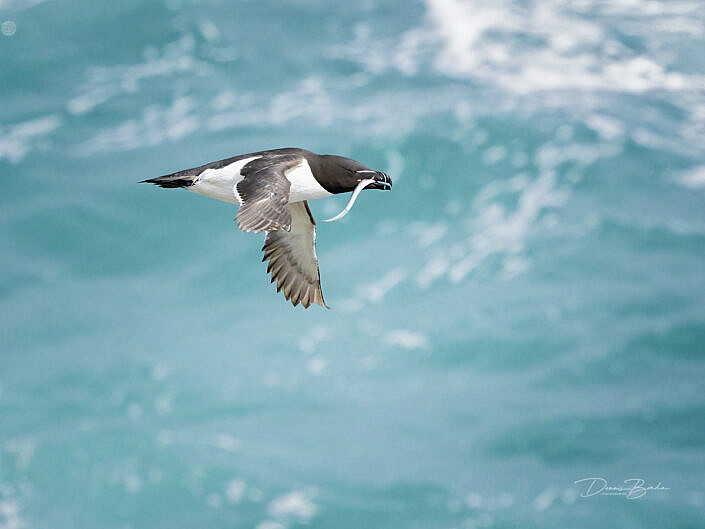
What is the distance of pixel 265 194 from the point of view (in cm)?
928

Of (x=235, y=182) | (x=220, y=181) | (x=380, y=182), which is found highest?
(x=220, y=181)

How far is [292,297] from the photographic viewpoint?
40.2 ft

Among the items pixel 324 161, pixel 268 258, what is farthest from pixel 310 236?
pixel 324 161

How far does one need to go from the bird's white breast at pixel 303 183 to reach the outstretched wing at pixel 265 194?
9 centimetres

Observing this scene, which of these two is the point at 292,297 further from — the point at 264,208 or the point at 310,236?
the point at 264,208

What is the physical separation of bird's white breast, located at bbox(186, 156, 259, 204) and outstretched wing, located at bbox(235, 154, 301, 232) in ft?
0.62

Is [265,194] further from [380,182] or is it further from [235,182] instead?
[380,182]

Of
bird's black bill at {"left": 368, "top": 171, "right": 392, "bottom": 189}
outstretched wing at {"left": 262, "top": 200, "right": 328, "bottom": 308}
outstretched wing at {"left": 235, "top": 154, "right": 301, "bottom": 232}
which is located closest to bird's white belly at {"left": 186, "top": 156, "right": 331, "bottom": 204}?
outstretched wing at {"left": 235, "top": 154, "right": 301, "bottom": 232}

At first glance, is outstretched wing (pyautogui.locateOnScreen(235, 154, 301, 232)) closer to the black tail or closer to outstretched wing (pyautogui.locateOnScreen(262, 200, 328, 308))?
the black tail

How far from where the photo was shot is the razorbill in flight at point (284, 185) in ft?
29.6

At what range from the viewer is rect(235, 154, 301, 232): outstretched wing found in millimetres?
8750

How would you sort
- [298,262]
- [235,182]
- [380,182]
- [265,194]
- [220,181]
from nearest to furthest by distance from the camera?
1. [265,194]
2. [380,182]
3. [235,182]
4. [220,181]
5. [298,262]

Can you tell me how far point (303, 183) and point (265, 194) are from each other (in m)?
1.13

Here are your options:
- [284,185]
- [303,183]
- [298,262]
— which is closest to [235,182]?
[303,183]
